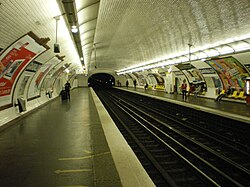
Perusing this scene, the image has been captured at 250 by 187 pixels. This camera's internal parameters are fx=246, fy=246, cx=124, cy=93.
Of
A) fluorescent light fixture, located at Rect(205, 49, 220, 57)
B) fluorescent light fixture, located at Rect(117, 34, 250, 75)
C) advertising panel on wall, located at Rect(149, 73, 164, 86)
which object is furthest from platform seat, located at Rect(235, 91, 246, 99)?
advertising panel on wall, located at Rect(149, 73, 164, 86)

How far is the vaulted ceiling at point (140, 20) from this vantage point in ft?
17.7

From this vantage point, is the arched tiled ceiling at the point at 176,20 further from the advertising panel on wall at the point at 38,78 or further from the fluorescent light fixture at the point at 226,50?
the advertising panel on wall at the point at 38,78

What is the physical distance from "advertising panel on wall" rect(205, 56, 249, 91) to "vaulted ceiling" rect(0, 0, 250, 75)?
70.1 inches

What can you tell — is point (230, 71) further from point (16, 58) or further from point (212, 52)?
point (16, 58)

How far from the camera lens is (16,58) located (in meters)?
7.17

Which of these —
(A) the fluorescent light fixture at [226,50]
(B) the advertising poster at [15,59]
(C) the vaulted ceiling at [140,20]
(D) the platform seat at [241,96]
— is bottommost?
(D) the platform seat at [241,96]

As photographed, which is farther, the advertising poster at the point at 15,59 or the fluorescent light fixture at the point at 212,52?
the fluorescent light fixture at the point at 212,52

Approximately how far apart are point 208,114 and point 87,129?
24.0ft

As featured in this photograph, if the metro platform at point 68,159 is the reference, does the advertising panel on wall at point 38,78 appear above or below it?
above

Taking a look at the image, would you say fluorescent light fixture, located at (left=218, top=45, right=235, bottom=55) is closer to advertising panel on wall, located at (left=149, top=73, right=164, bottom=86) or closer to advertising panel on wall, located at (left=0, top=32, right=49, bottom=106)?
advertising panel on wall, located at (left=0, top=32, right=49, bottom=106)

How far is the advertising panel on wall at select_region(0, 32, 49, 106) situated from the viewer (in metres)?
6.46

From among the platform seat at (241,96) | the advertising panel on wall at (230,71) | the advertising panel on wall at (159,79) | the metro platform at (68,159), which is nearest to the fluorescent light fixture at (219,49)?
the advertising panel on wall at (230,71)

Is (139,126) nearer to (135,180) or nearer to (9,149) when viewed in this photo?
(9,149)

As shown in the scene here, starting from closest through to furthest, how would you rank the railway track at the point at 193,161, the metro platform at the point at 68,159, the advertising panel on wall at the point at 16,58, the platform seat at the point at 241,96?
the metro platform at the point at 68,159 < the railway track at the point at 193,161 < the advertising panel on wall at the point at 16,58 < the platform seat at the point at 241,96
